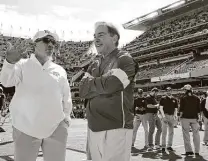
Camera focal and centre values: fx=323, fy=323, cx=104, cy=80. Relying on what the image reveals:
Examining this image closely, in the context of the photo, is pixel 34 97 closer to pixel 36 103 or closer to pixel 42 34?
pixel 36 103

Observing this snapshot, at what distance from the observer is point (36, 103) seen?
308 cm

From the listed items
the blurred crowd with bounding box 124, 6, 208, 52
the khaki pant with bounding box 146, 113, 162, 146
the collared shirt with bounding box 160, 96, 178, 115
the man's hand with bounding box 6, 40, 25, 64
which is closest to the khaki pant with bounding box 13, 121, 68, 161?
the man's hand with bounding box 6, 40, 25, 64

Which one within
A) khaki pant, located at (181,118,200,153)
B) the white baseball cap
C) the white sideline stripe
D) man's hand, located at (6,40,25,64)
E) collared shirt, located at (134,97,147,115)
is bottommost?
khaki pant, located at (181,118,200,153)

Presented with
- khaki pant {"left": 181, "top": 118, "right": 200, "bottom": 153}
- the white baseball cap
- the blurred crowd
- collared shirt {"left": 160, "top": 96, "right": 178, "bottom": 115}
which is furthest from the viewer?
the blurred crowd

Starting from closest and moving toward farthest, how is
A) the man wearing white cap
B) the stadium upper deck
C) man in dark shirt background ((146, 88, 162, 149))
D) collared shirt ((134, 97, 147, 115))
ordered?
the man wearing white cap < man in dark shirt background ((146, 88, 162, 149)) < collared shirt ((134, 97, 147, 115)) < the stadium upper deck

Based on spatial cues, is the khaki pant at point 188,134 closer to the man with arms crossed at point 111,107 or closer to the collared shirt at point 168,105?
the collared shirt at point 168,105

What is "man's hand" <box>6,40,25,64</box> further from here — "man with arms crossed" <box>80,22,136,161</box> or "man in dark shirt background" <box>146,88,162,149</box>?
"man in dark shirt background" <box>146,88,162,149</box>

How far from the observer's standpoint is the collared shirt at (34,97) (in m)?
3.04

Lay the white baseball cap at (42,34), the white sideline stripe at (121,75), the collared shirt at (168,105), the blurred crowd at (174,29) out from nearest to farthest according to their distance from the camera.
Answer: the white sideline stripe at (121,75)
the white baseball cap at (42,34)
the collared shirt at (168,105)
the blurred crowd at (174,29)

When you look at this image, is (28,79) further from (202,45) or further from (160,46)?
(160,46)

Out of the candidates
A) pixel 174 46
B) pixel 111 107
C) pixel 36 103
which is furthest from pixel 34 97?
pixel 174 46

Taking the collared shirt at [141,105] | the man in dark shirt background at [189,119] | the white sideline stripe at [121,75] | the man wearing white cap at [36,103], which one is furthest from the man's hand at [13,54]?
the collared shirt at [141,105]

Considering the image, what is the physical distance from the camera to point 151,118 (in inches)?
379

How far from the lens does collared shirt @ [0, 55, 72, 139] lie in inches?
120
